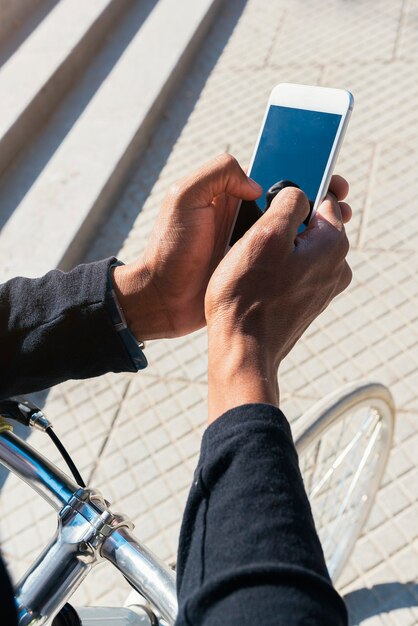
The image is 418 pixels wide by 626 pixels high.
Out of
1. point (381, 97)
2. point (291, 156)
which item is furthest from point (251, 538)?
point (381, 97)

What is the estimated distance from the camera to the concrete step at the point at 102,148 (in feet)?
9.21

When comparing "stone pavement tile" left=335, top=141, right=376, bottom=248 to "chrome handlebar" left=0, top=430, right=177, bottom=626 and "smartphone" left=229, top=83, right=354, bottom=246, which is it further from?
"chrome handlebar" left=0, top=430, right=177, bottom=626

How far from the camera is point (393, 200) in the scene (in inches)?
110

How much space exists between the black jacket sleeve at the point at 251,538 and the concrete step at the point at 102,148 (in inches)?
80.3

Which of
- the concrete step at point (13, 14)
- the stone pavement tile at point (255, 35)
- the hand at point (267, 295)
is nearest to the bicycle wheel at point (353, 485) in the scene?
the hand at point (267, 295)

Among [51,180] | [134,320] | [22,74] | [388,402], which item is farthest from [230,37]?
[134,320]

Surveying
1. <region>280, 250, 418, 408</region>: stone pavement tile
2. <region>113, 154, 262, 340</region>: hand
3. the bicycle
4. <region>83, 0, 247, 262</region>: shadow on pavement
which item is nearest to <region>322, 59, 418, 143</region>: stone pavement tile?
<region>280, 250, 418, 408</region>: stone pavement tile

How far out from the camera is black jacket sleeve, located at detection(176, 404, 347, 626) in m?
0.62

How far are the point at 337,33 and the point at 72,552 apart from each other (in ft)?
11.5

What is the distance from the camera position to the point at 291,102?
1325 millimetres

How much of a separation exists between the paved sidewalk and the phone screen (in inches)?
41.5

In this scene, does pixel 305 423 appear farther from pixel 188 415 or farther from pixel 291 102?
pixel 188 415

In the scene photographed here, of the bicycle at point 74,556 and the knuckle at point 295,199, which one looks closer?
the bicycle at point 74,556

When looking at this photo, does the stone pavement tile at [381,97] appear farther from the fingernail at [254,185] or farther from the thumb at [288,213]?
the thumb at [288,213]
